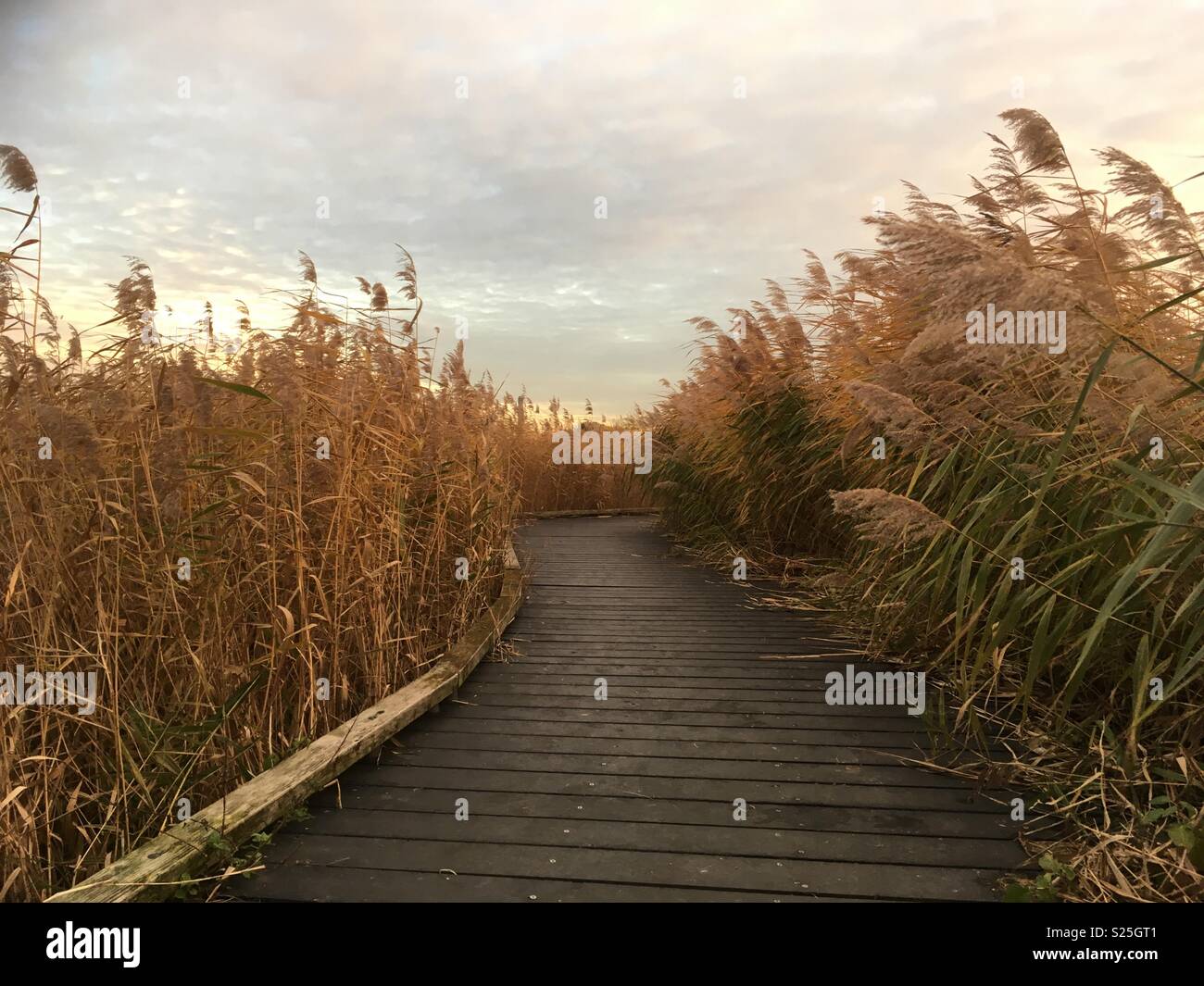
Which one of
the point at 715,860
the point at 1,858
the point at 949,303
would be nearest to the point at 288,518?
the point at 1,858

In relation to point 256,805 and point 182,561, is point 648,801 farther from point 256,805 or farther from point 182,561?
point 182,561

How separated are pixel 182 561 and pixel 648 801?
5.72 ft

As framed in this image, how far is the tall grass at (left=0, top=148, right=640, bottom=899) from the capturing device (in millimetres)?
2375

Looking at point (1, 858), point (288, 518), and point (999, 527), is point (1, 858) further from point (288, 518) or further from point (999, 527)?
point (999, 527)

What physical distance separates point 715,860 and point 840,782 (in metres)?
0.73

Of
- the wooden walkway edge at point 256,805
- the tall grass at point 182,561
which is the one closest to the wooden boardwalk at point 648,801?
the wooden walkway edge at point 256,805

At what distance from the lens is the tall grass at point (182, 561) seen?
238 cm

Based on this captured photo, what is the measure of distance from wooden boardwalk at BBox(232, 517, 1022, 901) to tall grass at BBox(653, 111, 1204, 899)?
0.34 m

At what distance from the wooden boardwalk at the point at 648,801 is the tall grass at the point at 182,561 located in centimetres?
45

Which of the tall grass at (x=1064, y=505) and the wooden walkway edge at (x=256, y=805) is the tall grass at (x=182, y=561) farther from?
the tall grass at (x=1064, y=505)

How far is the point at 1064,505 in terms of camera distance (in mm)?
2875

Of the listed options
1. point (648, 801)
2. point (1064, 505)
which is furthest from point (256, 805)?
point (1064, 505)
